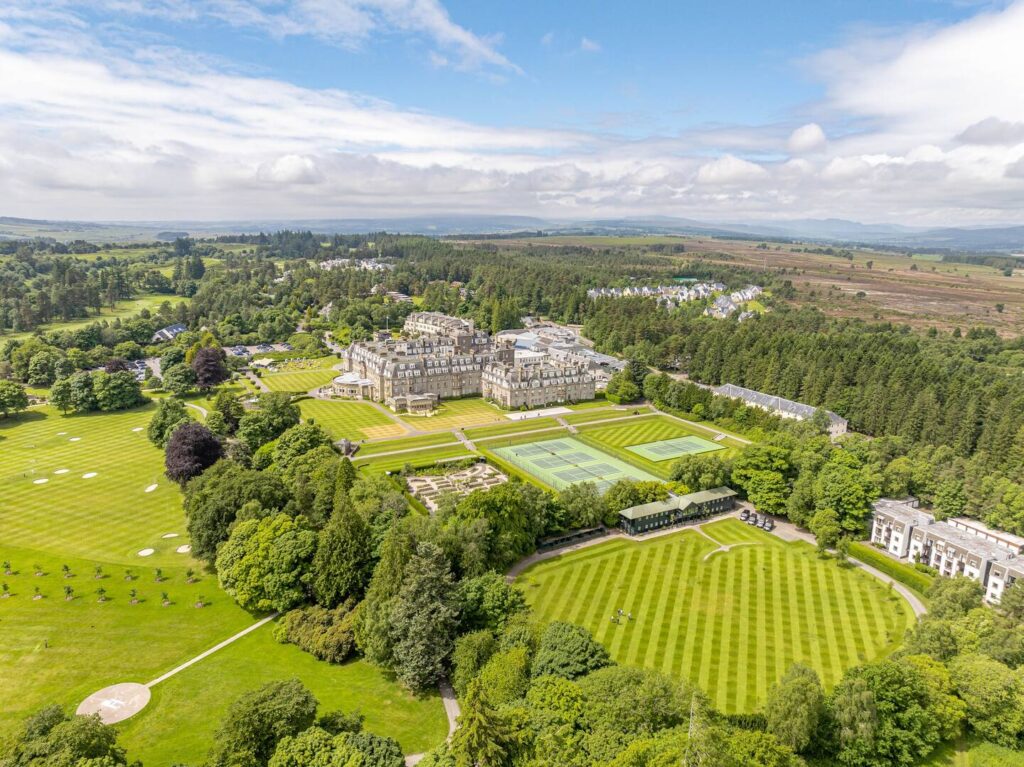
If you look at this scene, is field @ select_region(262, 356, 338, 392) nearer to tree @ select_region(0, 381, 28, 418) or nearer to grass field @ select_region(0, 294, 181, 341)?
tree @ select_region(0, 381, 28, 418)

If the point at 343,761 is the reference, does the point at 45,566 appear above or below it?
below

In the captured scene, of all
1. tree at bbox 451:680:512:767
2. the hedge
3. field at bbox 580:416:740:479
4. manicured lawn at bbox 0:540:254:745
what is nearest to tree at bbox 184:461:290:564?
manicured lawn at bbox 0:540:254:745

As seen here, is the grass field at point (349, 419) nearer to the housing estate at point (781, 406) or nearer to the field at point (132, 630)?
the field at point (132, 630)

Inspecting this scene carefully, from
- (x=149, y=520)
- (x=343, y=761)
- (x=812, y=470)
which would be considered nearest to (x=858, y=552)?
(x=812, y=470)

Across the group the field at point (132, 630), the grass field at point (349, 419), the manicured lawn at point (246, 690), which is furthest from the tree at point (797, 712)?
the grass field at point (349, 419)

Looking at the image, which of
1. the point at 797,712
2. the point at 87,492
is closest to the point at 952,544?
the point at 797,712

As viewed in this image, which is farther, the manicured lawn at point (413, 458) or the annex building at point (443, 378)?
the annex building at point (443, 378)

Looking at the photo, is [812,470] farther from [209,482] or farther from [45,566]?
[45,566]
